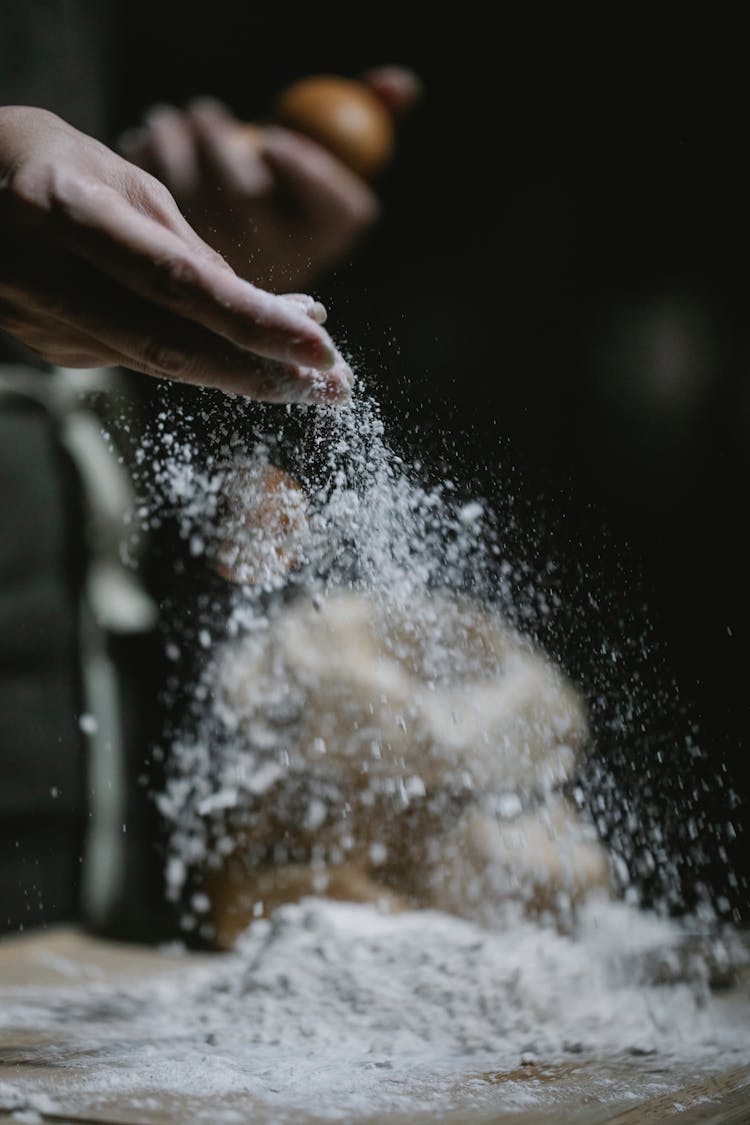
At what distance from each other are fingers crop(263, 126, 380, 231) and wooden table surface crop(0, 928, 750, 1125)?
59 centimetres

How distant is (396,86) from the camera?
1.01 meters

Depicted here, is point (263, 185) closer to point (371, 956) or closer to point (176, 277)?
point (176, 277)

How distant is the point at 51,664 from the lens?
0.99 meters

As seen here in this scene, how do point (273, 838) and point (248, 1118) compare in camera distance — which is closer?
point (248, 1118)

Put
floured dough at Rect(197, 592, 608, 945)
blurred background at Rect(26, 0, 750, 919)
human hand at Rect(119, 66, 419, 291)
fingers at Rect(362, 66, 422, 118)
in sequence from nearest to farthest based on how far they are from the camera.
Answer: human hand at Rect(119, 66, 419, 291) < floured dough at Rect(197, 592, 608, 945) < blurred background at Rect(26, 0, 750, 919) < fingers at Rect(362, 66, 422, 118)

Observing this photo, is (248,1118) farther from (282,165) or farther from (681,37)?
(681,37)

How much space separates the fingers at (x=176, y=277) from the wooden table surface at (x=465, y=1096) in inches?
11.0

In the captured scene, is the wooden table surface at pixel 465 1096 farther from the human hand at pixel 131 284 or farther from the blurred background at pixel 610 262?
the blurred background at pixel 610 262

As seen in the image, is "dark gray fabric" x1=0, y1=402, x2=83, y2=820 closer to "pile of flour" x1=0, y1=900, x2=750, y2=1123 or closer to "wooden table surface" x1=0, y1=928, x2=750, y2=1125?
"pile of flour" x1=0, y1=900, x2=750, y2=1123

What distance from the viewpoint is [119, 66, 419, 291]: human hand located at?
1.76 ft

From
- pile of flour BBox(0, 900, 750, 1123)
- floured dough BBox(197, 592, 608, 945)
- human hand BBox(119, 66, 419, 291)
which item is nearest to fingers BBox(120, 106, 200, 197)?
human hand BBox(119, 66, 419, 291)

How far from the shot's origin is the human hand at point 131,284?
36 cm

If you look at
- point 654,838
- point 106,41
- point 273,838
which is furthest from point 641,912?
point 106,41

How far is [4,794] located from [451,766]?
463mm
